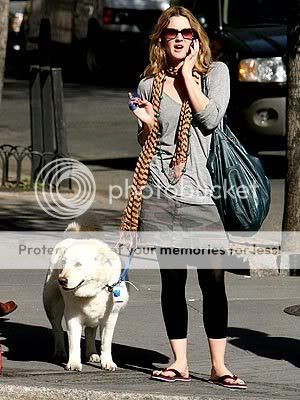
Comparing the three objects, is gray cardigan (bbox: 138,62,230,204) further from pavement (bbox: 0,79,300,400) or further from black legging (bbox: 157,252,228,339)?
pavement (bbox: 0,79,300,400)

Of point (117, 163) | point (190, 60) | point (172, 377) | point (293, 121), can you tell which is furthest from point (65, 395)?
point (117, 163)

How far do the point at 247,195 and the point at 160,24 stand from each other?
1.04 meters

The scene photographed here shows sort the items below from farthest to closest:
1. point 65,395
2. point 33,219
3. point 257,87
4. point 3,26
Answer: point 257,87 < point 3,26 < point 33,219 < point 65,395

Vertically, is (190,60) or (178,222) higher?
(190,60)

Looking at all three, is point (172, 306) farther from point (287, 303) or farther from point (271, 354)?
point (287, 303)

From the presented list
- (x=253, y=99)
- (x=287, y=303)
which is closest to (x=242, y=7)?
(x=253, y=99)

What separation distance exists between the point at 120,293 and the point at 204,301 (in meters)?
0.52

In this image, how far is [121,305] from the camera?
685cm

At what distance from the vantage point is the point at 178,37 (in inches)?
247

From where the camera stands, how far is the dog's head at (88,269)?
6.60 m

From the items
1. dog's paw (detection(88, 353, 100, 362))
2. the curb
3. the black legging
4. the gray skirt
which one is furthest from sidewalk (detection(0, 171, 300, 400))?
the gray skirt

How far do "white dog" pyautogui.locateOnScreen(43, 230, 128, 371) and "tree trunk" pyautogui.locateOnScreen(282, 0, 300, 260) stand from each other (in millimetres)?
2983

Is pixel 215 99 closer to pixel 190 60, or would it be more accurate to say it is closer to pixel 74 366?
pixel 190 60

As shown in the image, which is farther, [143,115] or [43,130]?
[43,130]
